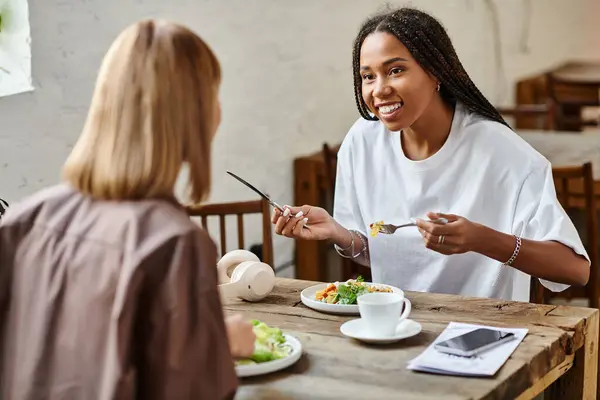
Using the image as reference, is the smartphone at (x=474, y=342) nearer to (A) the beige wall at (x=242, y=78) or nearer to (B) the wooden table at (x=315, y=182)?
(A) the beige wall at (x=242, y=78)

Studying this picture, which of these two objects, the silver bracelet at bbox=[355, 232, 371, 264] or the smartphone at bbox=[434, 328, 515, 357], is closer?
the smartphone at bbox=[434, 328, 515, 357]

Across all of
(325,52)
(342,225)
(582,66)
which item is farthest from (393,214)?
(582,66)

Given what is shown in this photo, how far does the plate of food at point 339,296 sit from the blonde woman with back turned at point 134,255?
2.11 ft

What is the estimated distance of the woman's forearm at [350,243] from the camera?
2.35m

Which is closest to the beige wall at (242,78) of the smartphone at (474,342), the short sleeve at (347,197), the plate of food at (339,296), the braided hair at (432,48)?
the short sleeve at (347,197)

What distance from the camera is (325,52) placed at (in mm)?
4191

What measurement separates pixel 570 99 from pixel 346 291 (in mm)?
4416

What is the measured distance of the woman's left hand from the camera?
195cm

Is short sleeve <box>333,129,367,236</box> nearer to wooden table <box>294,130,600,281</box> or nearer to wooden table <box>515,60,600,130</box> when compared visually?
wooden table <box>294,130,600,281</box>

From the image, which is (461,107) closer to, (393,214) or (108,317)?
(393,214)

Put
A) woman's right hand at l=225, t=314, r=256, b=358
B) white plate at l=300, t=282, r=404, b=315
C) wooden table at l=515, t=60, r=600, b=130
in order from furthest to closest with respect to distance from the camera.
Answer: wooden table at l=515, t=60, r=600, b=130 < white plate at l=300, t=282, r=404, b=315 < woman's right hand at l=225, t=314, r=256, b=358

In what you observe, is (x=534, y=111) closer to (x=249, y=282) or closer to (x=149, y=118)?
(x=249, y=282)

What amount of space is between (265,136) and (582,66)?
4105 millimetres

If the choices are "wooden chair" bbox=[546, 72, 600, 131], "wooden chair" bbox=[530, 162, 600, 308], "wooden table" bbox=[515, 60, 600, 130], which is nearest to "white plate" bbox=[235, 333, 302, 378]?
"wooden chair" bbox=[530, 162, 600, 308]
